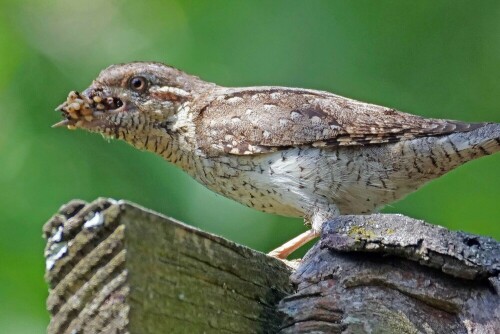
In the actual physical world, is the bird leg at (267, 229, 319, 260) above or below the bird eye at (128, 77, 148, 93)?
below

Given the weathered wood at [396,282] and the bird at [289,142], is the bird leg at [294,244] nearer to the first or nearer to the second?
the bird at [289,142]

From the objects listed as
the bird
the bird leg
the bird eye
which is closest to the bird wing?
the bird

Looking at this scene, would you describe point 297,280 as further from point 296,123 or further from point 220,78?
point 220,78

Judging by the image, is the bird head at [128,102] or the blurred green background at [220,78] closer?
the bird head at [128,102]

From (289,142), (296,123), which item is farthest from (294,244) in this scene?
(296,123)

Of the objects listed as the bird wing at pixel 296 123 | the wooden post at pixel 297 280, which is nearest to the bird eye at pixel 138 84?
the bird wing at pixel 296 123

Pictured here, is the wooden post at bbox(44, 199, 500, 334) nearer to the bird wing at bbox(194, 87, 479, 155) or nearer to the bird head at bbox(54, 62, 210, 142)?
the bird wing at bbox(194, 87, 479, 155)
